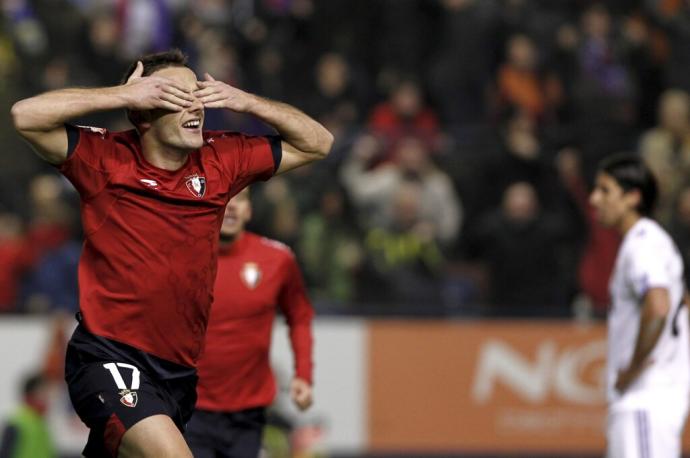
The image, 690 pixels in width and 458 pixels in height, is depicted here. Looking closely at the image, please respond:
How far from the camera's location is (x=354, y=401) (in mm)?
14281

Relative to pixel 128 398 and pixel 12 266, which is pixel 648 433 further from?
pixel 12 266

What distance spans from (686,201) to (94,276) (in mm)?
8575

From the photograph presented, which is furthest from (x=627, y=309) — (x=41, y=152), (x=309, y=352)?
(x=41, y=152)

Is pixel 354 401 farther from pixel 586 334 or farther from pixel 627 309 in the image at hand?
pixel 627 309

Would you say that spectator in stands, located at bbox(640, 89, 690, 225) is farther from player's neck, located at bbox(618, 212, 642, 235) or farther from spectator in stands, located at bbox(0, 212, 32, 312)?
spectator in stands, located at bbox(0, 212, 32, 312)

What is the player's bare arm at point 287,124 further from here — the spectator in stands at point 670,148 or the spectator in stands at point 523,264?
the spectator in stands at point 670,148

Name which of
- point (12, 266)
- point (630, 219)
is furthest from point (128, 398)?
point (12, 266)

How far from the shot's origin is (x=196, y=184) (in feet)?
22.2

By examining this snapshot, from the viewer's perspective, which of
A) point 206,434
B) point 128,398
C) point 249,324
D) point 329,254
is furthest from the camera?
point 329,254

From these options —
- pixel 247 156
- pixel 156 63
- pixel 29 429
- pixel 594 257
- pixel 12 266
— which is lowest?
pixel 29 429

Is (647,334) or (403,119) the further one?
(403,119)

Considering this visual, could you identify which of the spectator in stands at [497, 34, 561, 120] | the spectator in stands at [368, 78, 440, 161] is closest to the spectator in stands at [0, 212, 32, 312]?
the spectator in stands at [368, 78, 440, 161]

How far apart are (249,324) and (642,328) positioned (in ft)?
7.18

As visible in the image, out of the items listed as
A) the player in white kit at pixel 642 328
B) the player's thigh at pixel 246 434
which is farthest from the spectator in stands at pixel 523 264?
the player's thigh at pixel 246 434
